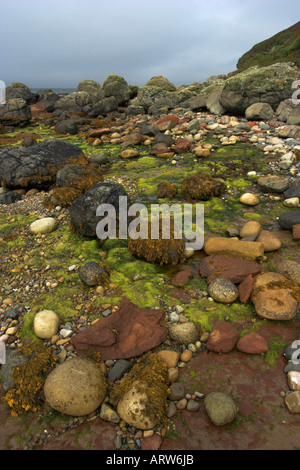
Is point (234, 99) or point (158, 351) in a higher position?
point (234, 99)

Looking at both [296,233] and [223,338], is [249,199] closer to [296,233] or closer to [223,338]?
[296,233]

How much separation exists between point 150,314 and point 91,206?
332 centimetres

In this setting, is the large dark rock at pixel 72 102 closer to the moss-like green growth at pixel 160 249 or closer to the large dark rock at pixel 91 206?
the large dark rock at pixel 91 206

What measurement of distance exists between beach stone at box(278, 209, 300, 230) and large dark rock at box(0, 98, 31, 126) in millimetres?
22112

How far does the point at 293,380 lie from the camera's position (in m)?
3.43

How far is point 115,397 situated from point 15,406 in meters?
1.21

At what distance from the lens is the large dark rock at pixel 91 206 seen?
268 inches

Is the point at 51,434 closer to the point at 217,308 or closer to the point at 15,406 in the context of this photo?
the point at 15,406

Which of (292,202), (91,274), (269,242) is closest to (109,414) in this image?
(91,274)

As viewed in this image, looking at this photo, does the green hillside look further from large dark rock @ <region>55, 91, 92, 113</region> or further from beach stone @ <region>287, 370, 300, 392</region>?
beach stone @ <region>287, 370, 300, 392</region>

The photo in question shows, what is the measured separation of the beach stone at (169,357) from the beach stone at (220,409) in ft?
2.16

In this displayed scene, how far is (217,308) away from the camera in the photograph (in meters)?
4.69

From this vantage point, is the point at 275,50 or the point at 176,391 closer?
the point at 176,391
